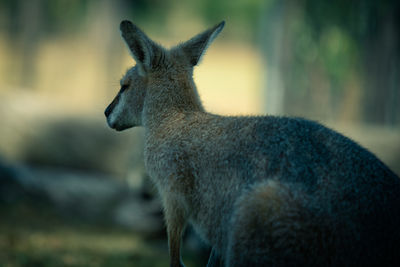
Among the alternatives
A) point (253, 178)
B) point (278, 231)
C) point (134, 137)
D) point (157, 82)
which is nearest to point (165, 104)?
point (157, 82)

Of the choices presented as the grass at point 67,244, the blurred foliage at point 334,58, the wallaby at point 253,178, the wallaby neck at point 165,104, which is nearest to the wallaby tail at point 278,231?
the wallaby at point 253,178

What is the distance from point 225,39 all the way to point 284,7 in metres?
17.2

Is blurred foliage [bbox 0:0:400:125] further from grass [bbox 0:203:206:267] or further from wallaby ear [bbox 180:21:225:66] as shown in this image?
wallaby ear [bbox 180:21:225:66]

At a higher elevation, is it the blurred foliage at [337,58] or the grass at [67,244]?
the blurred foliage at [337,58]

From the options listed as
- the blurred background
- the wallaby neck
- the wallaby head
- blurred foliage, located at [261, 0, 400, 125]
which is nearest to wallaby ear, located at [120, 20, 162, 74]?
the wallaby head

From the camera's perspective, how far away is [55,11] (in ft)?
37.3

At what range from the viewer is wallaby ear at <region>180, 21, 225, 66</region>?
3893 mm

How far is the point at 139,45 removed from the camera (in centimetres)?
361

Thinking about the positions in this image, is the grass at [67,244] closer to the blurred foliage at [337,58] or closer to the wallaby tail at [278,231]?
the blurred foliage at [337,58]

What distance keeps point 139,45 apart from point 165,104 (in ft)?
1.52

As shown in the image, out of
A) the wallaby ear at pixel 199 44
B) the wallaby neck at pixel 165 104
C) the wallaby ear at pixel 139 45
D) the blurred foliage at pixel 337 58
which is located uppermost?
the blurred foliage at pixel 337 58

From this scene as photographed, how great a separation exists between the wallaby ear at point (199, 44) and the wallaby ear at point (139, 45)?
0.25 metres

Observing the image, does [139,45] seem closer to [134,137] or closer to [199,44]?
[199,44]

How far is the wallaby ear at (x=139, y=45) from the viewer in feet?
11.5
